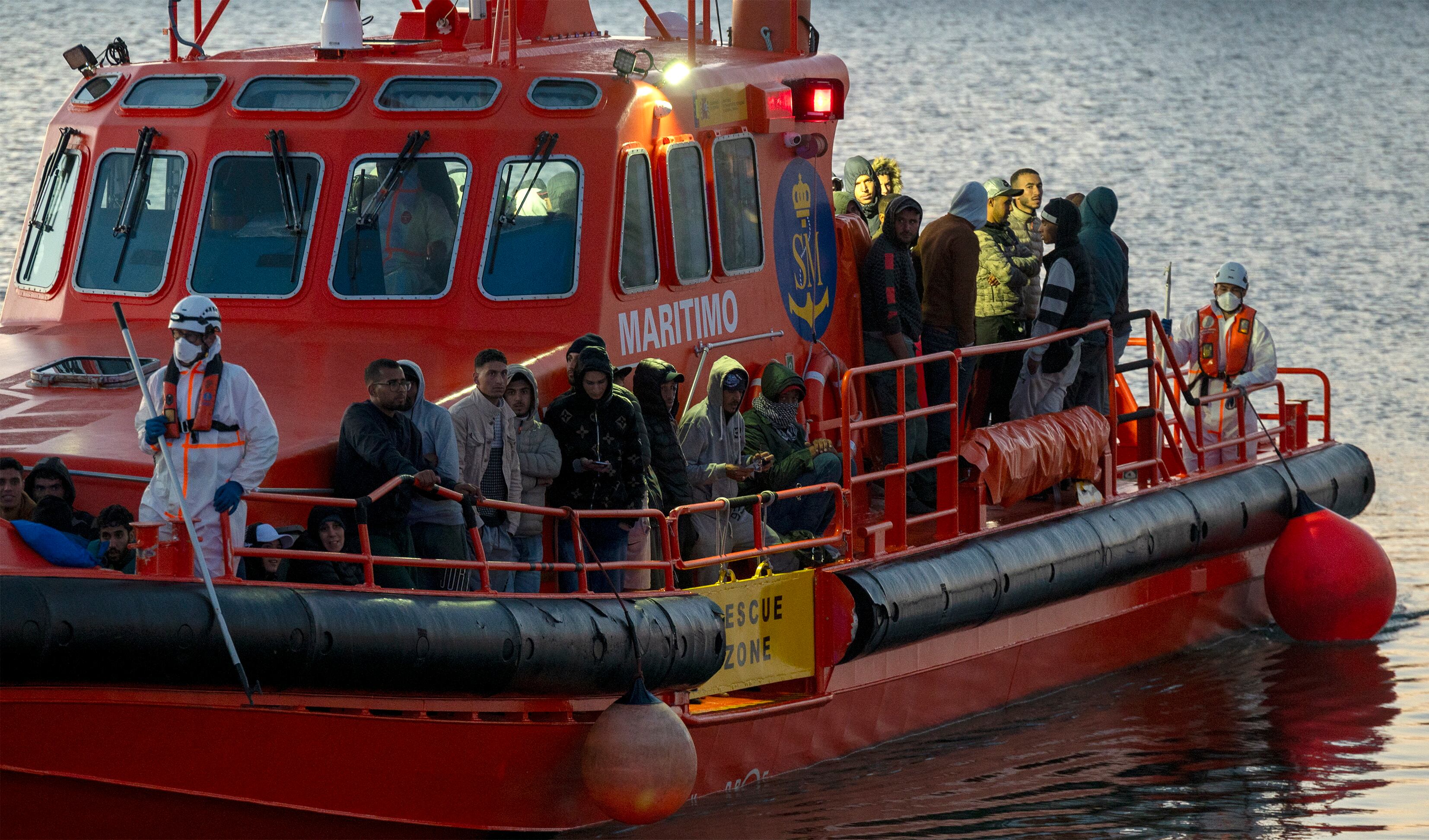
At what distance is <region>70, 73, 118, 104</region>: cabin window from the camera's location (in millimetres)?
8852

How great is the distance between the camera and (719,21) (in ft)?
33.2

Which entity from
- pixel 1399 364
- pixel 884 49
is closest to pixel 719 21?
pixel 1399 364

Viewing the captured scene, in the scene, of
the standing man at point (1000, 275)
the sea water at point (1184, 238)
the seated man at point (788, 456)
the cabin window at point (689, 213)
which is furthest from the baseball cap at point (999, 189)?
the sea water at point (1184, 238)

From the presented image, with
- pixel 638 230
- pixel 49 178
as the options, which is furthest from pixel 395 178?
pixel 49 178

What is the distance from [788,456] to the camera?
853 cm

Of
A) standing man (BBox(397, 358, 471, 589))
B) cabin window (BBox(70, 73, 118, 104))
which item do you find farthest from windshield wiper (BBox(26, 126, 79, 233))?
standing man (BBox(397, 358, 471, 589))

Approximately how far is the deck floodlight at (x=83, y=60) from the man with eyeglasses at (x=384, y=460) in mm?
2526

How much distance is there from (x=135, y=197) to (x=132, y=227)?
4.9 inches

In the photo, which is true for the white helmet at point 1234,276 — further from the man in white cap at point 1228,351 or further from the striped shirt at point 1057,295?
the striped shirt at point 1057,295

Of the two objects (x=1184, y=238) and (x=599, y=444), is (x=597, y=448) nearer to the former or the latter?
(x=599, y=444)

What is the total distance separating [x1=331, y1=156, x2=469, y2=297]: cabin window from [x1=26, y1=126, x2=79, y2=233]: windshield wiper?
1.41m

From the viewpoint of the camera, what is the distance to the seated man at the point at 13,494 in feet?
22.4

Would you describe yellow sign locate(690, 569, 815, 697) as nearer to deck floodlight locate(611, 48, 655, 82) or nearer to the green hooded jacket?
the green hooded jacket

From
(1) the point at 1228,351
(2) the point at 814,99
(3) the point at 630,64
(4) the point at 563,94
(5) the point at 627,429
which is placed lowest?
(1) the point at 1228,351
